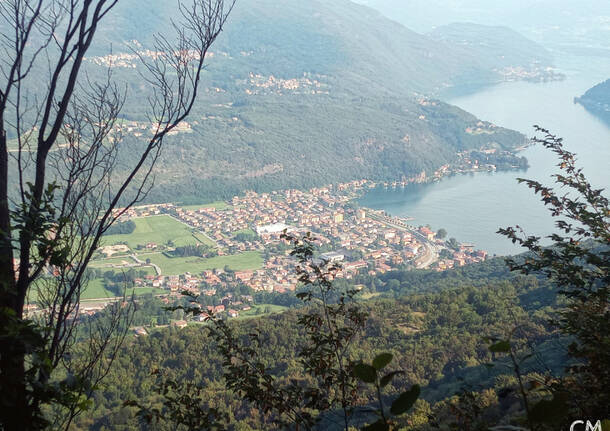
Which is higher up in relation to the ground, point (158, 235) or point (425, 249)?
point (425, 249)

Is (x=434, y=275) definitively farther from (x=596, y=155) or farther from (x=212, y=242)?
(x=596, y=155)

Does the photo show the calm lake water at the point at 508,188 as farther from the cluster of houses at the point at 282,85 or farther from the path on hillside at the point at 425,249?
the cluster of houses at the point at 282,85

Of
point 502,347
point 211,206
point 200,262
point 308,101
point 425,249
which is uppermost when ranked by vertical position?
point 502,347

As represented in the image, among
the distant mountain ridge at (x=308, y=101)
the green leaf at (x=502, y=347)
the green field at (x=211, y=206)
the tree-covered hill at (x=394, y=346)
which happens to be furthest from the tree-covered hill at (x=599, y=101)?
the green leaf at (x=502, y=347)

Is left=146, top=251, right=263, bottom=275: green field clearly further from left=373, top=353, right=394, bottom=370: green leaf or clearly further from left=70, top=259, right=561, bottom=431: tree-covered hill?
left=373, top=353, right=394, bottom=370: green leaf

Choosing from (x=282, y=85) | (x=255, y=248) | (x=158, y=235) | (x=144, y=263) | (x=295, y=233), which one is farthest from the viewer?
(x=282, y=85)

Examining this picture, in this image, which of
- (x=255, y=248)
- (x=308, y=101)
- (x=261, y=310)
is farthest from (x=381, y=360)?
(x=308, y=101)

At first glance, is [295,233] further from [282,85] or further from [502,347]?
[282,85]
